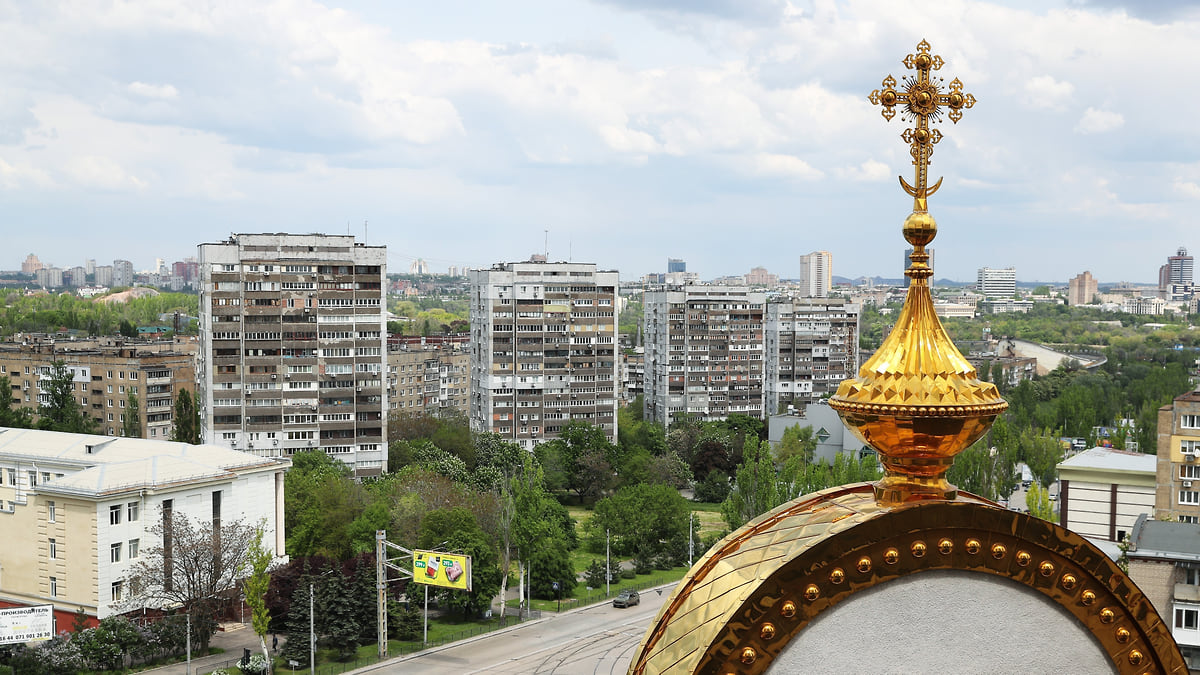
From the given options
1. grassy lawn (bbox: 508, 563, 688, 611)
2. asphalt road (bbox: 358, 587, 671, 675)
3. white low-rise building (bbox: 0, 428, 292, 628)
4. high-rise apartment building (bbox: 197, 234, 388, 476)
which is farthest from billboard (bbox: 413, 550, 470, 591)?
high-rise apartment building (bbox: 197, 234, 388, 476)

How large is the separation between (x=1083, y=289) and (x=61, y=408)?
180938mm

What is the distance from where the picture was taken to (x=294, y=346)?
1570 inches

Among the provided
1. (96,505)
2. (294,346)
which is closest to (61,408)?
(294,346)

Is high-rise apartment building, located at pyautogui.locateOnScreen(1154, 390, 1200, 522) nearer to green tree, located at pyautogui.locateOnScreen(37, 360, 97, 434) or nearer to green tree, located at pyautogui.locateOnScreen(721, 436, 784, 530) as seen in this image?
green tree, located at pyautogui.locateOnScreen(721, 436, 784, 530)

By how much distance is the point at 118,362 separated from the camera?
53.4 meters

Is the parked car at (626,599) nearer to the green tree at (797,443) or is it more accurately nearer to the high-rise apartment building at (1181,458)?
the high-rise apartment building at (1181,458)

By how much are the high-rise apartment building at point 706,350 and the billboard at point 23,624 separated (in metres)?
36.7

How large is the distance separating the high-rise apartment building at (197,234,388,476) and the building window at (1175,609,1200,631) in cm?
2759

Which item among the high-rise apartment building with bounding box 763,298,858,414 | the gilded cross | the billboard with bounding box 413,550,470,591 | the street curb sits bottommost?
the street curb

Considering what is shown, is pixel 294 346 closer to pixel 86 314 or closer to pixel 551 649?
pixel 551 649

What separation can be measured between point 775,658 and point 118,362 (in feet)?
182

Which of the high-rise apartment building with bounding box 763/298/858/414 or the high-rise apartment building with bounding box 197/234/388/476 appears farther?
the high-rise apartment building with bounding box 763/298/858/414

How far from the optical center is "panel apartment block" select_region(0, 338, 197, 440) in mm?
53312

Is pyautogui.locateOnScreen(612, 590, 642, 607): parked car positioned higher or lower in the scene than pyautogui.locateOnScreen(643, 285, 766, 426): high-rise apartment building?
lower
